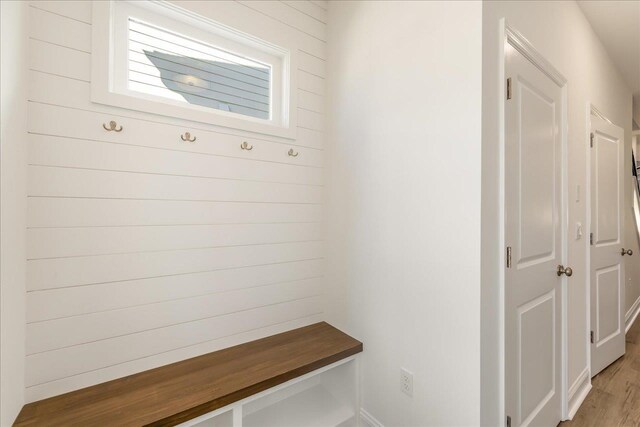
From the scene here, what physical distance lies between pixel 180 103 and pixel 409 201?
4.25 ft

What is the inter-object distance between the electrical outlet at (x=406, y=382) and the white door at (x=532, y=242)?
0.41 meters

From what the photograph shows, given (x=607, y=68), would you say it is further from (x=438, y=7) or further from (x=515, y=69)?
(x=438, y=7)

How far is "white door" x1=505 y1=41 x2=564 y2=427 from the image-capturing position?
1292mm

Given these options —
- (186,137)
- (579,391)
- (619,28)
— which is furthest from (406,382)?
(619,28)

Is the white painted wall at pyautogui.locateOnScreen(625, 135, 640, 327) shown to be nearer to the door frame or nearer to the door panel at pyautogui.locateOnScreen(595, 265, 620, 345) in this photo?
the door panel at pyautogui.locateOnScreen(595, 265, 620, 345)

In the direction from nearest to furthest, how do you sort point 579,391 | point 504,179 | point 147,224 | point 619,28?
point 504,179, point 147,224, point 579,391, point 619,28

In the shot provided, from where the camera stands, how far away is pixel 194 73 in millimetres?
1571

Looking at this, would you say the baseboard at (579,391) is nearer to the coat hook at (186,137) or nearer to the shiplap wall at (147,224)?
the shiplap wall at (147,224)

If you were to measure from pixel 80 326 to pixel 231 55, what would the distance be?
1618 mm

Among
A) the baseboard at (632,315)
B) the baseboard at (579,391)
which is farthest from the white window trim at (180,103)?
the baseboard at (632,315)

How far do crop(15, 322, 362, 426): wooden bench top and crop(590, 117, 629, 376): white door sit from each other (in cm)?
204

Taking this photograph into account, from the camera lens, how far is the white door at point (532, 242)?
129 cm

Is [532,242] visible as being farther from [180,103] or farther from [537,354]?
[180,103]

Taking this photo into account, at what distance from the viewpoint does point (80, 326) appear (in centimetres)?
124
